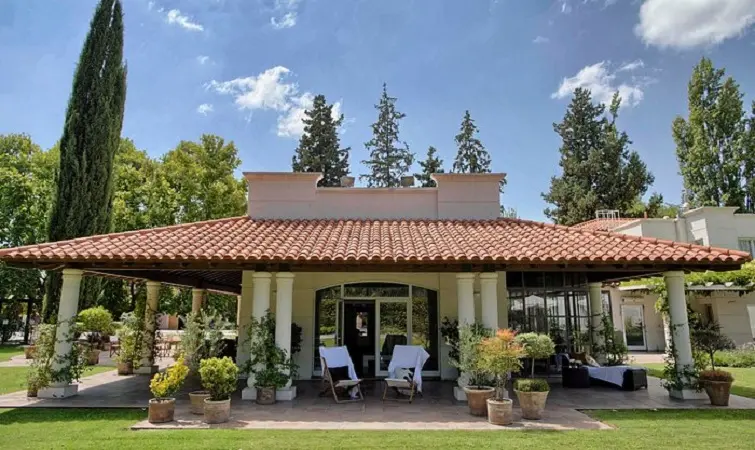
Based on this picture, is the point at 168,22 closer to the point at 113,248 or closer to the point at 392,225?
the point at 113,248

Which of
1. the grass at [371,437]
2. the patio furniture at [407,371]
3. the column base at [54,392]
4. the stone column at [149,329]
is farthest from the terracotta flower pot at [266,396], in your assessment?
the stone column at [149,329]

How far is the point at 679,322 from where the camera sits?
10320mm

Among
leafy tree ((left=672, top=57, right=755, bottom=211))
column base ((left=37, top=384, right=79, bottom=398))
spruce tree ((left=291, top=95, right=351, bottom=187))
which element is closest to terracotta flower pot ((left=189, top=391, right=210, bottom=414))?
column base ((left=37, top=384, right=79, bottom=398))

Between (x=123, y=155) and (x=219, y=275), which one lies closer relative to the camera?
(x=219, y=275)

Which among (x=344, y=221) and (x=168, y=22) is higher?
(x=168, y=22)

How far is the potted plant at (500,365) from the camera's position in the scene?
800 centimetres

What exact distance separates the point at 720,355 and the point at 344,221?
52.2 ft

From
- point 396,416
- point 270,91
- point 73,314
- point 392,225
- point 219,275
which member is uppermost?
point 270,91

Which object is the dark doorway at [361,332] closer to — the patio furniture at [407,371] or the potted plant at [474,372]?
the patio furniture at [407,371]

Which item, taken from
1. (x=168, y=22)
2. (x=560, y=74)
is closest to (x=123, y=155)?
(x=168, y=22)

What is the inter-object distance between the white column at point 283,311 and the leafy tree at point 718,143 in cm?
3305

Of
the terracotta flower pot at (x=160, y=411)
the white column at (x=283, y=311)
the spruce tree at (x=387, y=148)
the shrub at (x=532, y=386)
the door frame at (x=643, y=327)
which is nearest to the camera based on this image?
the terracotta flower pot at (x=160, y=411)

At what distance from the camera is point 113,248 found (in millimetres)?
10227

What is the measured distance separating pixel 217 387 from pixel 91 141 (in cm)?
1549
